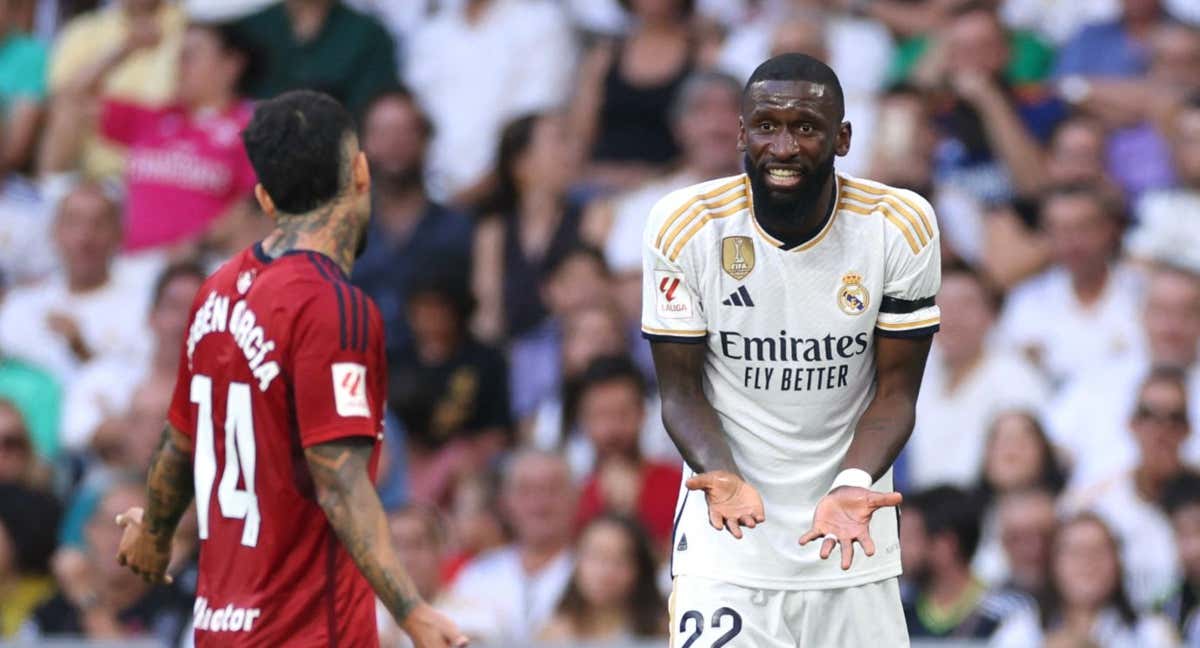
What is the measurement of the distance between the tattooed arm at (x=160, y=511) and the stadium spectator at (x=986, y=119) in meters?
6.55

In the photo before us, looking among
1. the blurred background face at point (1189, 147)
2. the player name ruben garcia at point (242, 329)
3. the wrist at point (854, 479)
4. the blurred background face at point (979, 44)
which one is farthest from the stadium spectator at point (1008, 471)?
the player name ruben garcia at point (242, 329)

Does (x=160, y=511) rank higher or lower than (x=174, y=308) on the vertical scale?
lower

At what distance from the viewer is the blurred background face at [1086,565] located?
9.66 m

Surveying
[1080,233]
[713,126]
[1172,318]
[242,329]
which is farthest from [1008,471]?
[242,329]

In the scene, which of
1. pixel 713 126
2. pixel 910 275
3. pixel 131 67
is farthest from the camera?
pixel 131 67

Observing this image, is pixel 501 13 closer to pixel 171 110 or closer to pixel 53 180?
pixel 171 110

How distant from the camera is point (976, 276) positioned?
37.0 feet

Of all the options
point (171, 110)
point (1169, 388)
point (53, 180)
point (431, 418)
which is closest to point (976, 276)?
point (1169, 388)

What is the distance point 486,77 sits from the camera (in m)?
13.2

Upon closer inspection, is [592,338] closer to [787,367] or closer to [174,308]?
[174,308]

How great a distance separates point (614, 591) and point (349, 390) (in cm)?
438

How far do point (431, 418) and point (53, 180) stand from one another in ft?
11.5

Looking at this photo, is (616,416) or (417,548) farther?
(616,416)

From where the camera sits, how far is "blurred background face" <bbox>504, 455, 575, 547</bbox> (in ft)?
34.4
